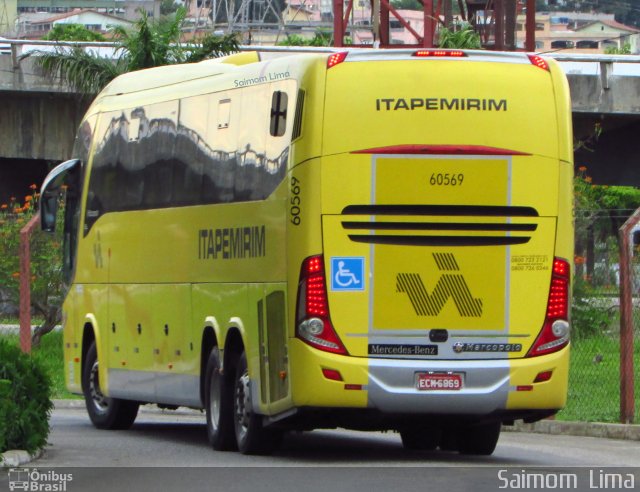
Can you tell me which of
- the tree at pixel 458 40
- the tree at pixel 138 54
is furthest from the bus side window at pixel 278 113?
the tree at pixel 458 40

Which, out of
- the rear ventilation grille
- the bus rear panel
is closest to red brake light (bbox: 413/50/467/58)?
the bus rear panel

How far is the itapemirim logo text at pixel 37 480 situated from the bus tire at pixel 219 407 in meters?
2.89

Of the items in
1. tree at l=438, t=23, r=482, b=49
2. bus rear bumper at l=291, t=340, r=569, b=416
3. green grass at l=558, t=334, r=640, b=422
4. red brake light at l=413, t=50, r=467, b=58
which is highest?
tree at l=438, t=23, r=482, b=49

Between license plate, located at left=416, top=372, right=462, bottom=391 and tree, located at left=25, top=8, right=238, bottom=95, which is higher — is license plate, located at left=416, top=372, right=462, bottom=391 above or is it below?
below

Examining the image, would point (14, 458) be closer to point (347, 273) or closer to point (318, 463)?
point (318, 463)

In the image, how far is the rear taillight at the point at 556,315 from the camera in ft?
45.9

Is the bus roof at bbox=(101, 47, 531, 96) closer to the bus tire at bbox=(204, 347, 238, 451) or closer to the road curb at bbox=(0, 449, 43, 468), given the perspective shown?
the bus tire at bbox=(204, 347, 238, 451)

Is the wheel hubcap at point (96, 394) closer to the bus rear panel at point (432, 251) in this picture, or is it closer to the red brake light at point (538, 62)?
the bus rear panel at point (432, 251)

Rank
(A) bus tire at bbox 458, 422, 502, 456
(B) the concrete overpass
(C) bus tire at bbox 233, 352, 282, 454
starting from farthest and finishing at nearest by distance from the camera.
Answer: (B) the concrete overpass
(A) bus tire at bbox 458, 422, 502, 456
(C) bus tire at bbox 233, 352, 282, 454

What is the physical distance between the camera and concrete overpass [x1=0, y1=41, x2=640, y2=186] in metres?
30.0

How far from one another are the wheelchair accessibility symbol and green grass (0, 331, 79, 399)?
11117mm

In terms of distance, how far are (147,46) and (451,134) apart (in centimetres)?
1563

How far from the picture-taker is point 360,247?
1373 cm

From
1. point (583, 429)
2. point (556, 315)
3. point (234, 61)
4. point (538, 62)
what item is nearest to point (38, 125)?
point (234, 61)
